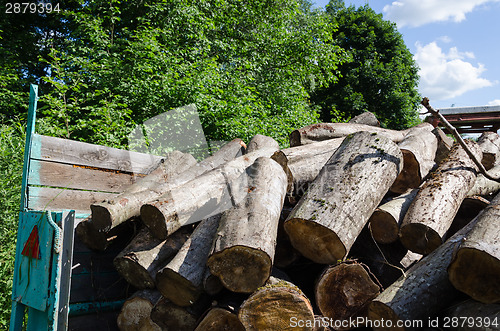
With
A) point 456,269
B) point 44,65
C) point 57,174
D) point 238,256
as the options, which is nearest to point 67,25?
point 44,65

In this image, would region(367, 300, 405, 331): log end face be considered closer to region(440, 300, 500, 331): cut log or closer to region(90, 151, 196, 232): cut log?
region(440, 300, 500, 331): cut log

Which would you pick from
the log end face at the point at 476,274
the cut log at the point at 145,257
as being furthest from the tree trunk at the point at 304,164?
the log end face at the point at 476,274

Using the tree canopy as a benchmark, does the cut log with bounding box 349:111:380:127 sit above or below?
below

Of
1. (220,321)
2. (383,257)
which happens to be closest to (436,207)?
(383,257)

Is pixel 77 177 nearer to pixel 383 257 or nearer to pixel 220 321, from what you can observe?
pixel 220 321

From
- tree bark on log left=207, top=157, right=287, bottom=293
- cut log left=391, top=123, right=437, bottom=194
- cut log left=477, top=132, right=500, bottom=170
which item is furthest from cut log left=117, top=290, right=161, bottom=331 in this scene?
cut log left=477, top=132, right=500, bottom=170

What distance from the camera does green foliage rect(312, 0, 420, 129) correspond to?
17875 millimetres

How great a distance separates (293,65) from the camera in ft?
36.9

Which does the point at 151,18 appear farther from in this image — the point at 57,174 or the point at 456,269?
the point at 456,269

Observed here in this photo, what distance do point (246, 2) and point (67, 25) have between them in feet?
17.9

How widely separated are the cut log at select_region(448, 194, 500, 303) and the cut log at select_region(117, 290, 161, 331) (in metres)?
2.00

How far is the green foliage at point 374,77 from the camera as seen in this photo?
17875 millimetres

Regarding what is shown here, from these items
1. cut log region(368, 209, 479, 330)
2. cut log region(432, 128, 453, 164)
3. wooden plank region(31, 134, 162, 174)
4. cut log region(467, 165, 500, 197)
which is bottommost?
cut log region(368, 209, 479, 330)

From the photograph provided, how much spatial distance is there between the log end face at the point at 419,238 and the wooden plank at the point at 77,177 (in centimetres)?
256
